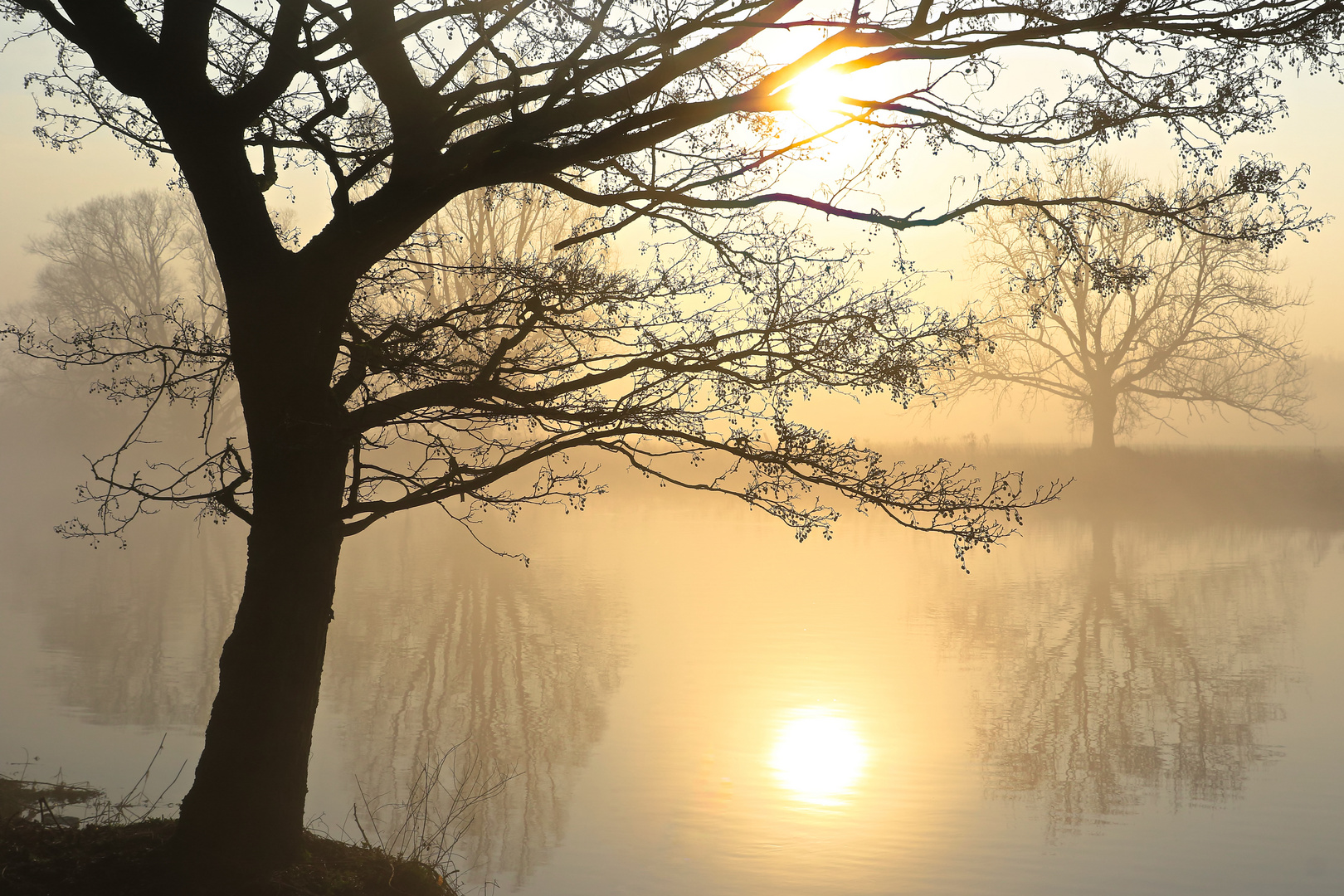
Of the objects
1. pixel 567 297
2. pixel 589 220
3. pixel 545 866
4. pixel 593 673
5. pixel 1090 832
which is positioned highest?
pixel 589 220

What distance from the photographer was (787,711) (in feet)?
34.5

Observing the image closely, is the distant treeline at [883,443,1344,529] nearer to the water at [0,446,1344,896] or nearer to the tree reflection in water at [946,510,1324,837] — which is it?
the tree reflection in water at [946,510,1324,837]

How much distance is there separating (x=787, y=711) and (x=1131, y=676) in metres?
4.72

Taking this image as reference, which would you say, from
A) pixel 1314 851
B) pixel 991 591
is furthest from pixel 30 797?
pixel 991 591

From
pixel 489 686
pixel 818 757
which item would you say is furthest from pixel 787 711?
pixel 489 686

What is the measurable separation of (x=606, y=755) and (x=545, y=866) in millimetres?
2378

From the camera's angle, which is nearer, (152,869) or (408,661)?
(152,869)

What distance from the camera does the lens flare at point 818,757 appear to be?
8.53 meters

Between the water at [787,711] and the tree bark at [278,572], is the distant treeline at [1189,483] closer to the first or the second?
the water at [787,711]

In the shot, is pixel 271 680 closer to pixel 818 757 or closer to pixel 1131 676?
pixel 818 757

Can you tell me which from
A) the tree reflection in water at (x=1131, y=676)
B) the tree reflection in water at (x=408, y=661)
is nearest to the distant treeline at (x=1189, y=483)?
the tree reflection in water at (x=1131, y=676)

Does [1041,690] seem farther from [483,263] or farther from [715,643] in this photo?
[483,263]

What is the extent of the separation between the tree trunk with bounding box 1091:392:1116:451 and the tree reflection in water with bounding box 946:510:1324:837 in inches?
386

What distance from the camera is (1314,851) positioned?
24.0 feet
